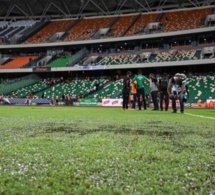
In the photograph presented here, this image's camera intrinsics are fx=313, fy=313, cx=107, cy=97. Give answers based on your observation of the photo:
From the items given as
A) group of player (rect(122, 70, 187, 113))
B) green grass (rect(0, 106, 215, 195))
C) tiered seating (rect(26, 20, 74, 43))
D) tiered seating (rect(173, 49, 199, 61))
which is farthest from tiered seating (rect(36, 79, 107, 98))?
green grass (rect(0, 106, 215, 195))

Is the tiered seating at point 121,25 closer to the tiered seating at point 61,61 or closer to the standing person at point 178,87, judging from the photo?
the tiered seating at point 61,61

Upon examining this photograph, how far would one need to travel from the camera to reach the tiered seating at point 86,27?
5311 centimetres

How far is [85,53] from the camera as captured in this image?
51750 millimetres

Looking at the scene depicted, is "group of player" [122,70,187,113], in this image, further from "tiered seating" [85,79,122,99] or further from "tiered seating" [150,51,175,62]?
"tiered seating" [150,51,175,62]

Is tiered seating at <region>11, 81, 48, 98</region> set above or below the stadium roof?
below

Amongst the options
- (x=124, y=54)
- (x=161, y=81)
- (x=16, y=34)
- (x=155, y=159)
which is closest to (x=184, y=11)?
(x=124, y=54)

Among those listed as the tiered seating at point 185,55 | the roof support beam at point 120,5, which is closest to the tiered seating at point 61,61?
the roof support beam at point 120,5

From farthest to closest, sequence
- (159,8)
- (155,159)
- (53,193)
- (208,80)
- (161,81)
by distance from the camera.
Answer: (159,8)
(208,80)
(161,81)
(155,159)
(53,193)

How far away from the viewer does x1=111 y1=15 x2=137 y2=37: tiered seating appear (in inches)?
2004

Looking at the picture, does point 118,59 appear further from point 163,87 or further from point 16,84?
point 163,87

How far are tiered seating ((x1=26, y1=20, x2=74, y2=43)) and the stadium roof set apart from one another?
262cm

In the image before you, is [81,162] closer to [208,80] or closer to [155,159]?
[155,159]

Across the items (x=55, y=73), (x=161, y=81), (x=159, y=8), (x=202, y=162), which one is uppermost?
(x=159, y=8)

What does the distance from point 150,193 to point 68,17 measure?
6302 cm
